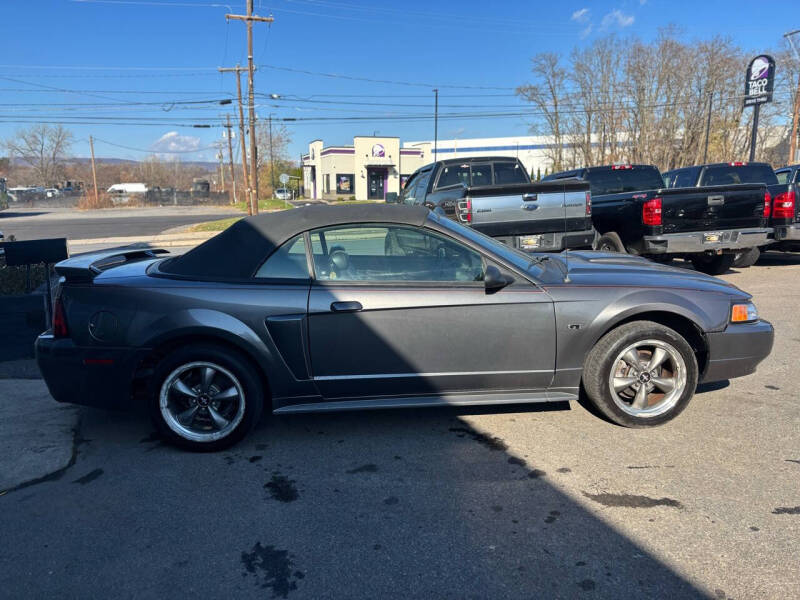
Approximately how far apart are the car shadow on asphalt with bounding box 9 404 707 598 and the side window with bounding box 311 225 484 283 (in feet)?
3.65

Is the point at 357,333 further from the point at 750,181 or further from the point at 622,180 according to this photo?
the point at 750,181

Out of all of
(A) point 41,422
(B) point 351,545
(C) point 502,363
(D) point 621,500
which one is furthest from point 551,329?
(A) point 41,422

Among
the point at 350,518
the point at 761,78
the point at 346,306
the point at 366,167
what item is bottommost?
the point at 350,518

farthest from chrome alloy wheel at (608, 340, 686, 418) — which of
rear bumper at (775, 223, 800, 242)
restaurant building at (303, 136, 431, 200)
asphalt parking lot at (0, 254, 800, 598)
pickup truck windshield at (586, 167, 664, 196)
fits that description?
restaurant building at (303, 136, 431, 200)

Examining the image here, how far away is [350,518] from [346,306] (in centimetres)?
129

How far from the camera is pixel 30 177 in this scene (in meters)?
101

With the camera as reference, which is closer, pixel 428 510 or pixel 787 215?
pixel 428 510

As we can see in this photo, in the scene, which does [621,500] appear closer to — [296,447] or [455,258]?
[455,258]

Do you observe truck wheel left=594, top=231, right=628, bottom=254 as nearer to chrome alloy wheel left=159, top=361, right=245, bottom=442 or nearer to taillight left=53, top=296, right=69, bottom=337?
chrome alloy wheel left=159, top=361, right=245, bottom=442

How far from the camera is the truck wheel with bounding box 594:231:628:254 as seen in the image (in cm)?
916

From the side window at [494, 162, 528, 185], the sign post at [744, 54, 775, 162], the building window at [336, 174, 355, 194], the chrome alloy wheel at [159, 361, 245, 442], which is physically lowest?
the chrome alloy wheel at [159, 361, 245, 442]

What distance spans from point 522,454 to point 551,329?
2.73 ft

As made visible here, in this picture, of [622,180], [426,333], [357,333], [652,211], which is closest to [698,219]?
[652,211]

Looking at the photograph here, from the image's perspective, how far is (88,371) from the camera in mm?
3648
